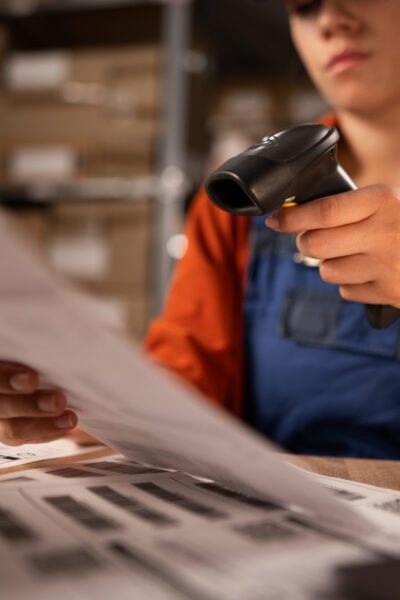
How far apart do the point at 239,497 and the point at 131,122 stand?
1365 mm

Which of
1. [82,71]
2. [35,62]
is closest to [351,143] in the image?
[82,71]

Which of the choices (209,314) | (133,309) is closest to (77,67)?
(133,309)

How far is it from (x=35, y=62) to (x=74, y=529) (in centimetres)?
159

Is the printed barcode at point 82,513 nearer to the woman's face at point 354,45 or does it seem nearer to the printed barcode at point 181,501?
the printed barcode at point 181,501

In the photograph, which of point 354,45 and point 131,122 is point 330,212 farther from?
point 131,122

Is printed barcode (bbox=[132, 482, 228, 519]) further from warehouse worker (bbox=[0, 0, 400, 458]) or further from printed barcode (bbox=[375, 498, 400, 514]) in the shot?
warehouse worker (bbox=[0, 0, 400, 458])

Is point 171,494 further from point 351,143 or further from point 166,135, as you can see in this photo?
point 166,135

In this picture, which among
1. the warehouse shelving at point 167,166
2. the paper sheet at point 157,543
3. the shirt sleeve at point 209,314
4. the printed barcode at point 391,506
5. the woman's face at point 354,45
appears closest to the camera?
the paper sheet at point 157,543

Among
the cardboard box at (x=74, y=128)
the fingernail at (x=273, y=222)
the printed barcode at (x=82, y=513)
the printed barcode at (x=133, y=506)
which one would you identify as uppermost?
the cardboard box at (x=74, y=128)

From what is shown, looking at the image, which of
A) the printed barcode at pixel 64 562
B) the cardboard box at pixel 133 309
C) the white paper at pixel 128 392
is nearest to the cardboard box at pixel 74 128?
the cardboard box at pixel 133 309

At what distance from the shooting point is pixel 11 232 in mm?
224

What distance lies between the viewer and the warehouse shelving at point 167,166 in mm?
1562

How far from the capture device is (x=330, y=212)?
1.26 feet

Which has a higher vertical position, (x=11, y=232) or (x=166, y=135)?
(x=166, y=135)
